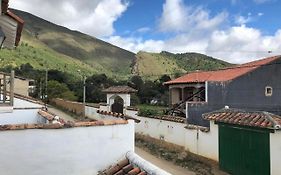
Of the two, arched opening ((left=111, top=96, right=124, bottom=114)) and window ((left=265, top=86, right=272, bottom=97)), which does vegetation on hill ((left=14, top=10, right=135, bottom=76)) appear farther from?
window ((left=265, top=86, right=272, bottom=97))

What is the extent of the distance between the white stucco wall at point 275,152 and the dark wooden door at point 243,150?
0.18 meters

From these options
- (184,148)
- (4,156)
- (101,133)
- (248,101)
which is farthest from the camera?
(248,101)

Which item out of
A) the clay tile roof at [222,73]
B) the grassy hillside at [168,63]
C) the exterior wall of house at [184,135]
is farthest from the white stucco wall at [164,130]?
the grassy hillside at [168,63]

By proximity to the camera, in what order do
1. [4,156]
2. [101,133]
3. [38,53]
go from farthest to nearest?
[38,53]
[101,133]
[4,156]

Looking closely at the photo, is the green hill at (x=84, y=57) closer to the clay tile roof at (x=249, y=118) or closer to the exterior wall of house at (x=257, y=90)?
the exterior wall of house at (x=257, y=90)

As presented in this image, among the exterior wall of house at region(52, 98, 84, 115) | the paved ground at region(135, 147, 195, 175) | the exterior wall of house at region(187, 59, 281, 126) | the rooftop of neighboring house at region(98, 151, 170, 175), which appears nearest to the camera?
the rooftop of neighboring house at region(98, 151, 170, 175)

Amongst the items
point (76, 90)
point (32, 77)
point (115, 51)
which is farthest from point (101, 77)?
point (115, 51)

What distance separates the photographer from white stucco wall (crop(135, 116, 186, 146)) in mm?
21047

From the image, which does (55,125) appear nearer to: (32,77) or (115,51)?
(32,77)

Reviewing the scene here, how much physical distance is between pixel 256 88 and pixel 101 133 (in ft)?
72.4

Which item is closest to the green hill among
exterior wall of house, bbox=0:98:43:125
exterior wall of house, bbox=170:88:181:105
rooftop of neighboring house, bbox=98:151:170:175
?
exterior wall of house, bbox=170:88:181:105

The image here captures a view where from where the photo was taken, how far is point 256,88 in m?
26.5

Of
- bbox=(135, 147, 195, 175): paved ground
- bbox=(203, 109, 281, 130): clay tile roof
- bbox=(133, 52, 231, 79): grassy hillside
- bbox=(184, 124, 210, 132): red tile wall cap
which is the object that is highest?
bbox=(133, 52, 231, 79): grassy hillside

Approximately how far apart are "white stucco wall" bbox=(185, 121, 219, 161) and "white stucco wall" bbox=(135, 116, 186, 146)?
0.82m
